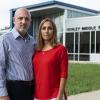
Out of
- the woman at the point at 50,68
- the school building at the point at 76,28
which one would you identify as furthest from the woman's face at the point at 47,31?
the school building at the point at 76,28

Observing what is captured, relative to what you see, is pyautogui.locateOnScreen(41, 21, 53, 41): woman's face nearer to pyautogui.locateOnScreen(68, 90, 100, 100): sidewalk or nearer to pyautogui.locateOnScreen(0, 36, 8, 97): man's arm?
pyautogui.locateOnScreen(0, 36, 8, 97): man's arm

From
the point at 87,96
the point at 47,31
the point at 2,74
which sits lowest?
the point at 87,96

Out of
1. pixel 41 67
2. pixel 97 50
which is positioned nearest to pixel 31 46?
pixel 41 67

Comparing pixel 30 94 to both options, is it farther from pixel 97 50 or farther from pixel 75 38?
pixel 75 38

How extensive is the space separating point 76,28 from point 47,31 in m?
31.6

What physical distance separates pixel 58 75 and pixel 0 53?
68 cm

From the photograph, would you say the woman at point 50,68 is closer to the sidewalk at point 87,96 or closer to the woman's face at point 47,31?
the woman's face at point 47,31

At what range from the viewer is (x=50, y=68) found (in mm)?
4223

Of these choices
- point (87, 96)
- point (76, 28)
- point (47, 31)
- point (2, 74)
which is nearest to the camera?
point (2, 74)

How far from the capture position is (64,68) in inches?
168

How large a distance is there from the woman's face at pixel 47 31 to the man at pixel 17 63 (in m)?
0.19

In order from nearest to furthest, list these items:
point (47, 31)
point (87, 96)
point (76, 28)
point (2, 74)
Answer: point (2, 74)
point (47, 31)
point (87, 96)
point (76, 28)


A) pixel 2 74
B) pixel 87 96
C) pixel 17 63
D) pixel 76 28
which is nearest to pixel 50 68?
pixel 17 63

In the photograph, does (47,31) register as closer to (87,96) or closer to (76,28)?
(87,96)
